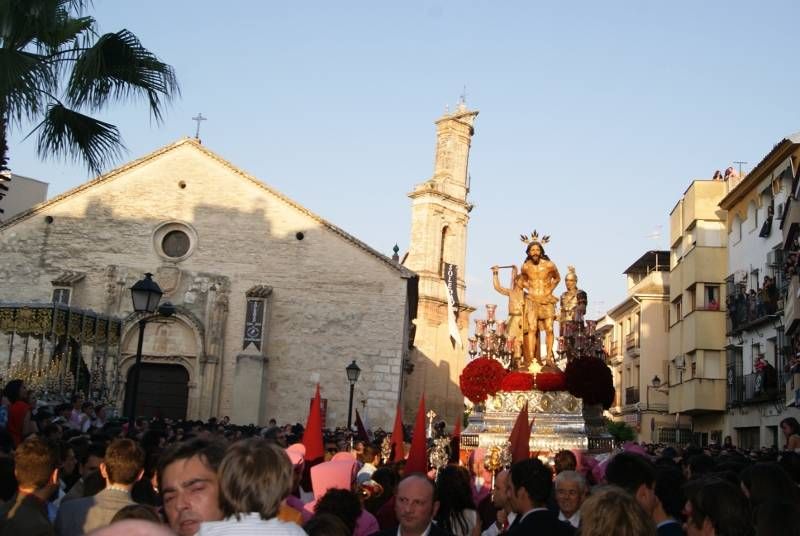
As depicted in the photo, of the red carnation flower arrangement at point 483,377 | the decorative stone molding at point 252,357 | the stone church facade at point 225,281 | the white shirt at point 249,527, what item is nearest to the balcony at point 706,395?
the stone church facade at point 225,281

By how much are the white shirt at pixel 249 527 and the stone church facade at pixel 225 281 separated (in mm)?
29331

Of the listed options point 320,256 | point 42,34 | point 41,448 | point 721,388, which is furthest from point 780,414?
point 41,448

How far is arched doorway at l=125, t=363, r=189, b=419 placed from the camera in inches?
1345

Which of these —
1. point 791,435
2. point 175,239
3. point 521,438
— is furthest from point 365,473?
point 175,239

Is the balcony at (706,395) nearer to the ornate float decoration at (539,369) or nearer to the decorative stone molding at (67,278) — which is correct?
the decorative stone molding at (67,278)

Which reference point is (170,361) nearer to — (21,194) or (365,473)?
(21,194)

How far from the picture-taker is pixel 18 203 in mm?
47125

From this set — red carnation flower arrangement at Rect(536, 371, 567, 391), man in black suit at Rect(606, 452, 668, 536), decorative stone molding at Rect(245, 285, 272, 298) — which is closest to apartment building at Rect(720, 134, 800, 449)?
red carnation flower arrangement at Rect(536, 371, 567, 391)

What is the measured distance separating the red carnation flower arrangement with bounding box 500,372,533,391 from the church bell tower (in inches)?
1360

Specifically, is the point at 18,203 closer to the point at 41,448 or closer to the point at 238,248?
the point at 238,248

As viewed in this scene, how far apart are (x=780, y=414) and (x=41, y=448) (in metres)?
27.2

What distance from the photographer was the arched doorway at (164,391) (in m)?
34.2

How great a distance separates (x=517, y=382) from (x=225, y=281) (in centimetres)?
2274

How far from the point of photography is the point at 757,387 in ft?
101
